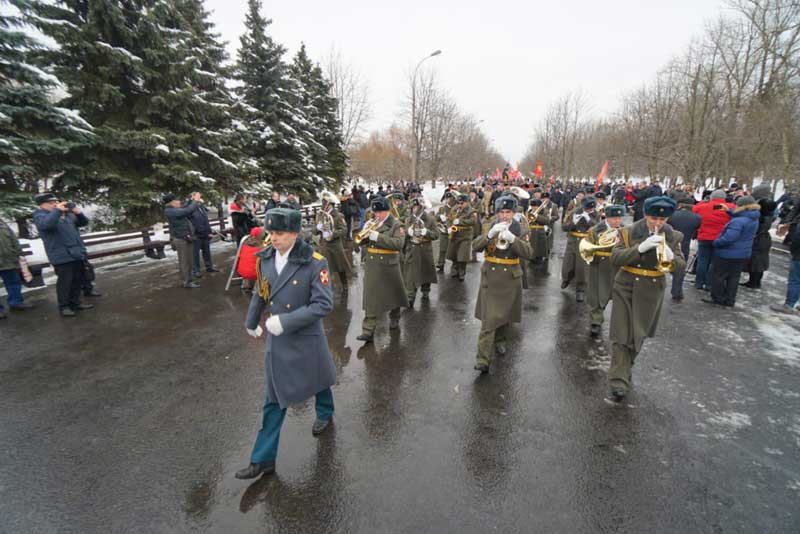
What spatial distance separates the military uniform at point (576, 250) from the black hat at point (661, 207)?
3.60 m

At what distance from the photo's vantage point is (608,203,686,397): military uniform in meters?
4.18

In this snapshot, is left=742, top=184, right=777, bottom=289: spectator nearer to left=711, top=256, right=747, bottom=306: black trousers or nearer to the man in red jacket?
the man in red jacket

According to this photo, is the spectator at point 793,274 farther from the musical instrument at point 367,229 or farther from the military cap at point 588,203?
the musical instrument at point 367,229

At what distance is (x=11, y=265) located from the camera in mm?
6895

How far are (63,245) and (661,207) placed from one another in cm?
912

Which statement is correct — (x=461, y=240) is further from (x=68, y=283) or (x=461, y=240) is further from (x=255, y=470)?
(x=68, y=283)

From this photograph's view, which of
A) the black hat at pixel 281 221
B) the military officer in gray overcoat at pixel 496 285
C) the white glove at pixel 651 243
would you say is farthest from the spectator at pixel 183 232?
the white glove at pixel 651 243

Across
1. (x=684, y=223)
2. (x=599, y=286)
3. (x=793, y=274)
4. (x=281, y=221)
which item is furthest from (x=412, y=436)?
(x=793, y=274)

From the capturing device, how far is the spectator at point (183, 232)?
8602 millimetres

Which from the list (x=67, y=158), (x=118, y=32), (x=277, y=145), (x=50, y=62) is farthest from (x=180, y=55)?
(x=277, y=145)

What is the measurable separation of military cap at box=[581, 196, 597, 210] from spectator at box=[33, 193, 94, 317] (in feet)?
31.4

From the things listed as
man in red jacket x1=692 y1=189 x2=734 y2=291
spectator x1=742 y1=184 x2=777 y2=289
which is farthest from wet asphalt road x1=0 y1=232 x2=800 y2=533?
spectator x1=742 y1=184 x2=777 y2=289

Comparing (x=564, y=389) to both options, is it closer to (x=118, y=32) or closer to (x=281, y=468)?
(x=281, y=468)

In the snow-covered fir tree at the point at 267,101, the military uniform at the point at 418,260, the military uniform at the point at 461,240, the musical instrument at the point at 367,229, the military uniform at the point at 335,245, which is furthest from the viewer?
the snow-covered fir tree at the point at 267,101
